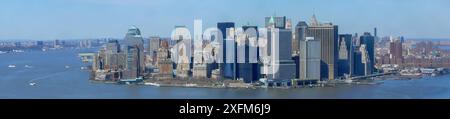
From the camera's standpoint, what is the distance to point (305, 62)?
9570 millimetres

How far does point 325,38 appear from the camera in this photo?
10.9m

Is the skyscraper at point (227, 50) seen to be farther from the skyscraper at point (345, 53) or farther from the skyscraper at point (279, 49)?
the skyscraper at point (345, 53)

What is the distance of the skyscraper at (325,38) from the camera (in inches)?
376

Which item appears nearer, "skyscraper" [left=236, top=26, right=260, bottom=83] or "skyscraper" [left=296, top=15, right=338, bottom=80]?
"skyscraper" [left=236, top=26, right=260, bottom=83]

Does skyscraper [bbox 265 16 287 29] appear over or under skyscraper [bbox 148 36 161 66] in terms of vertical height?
over

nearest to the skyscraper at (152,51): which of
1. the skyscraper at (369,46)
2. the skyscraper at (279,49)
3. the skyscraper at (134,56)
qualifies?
the skyscraper at (134,56)

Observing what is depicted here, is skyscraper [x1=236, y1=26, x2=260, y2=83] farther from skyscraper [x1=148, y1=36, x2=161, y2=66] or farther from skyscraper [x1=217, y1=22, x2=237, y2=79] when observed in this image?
skyscraper [x1=148, y1=36, x2=161, y2=66]

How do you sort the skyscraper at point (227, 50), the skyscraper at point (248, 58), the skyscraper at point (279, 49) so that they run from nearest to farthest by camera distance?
the skyscraper at point (227, 50) < the skyscraper at point (248, 58) < the skyscraper at point (279, 49)

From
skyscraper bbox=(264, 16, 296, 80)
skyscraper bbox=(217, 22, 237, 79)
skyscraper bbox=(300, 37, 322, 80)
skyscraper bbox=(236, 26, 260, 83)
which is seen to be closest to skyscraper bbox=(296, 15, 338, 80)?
skyscraper bbox=(300, 37, 322, 80)

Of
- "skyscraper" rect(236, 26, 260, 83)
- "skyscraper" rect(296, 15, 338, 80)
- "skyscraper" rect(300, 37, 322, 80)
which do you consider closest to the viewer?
"skyscraper" rect(236, 26, 260, 83)

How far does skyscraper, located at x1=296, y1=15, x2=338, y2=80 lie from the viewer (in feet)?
31.3
